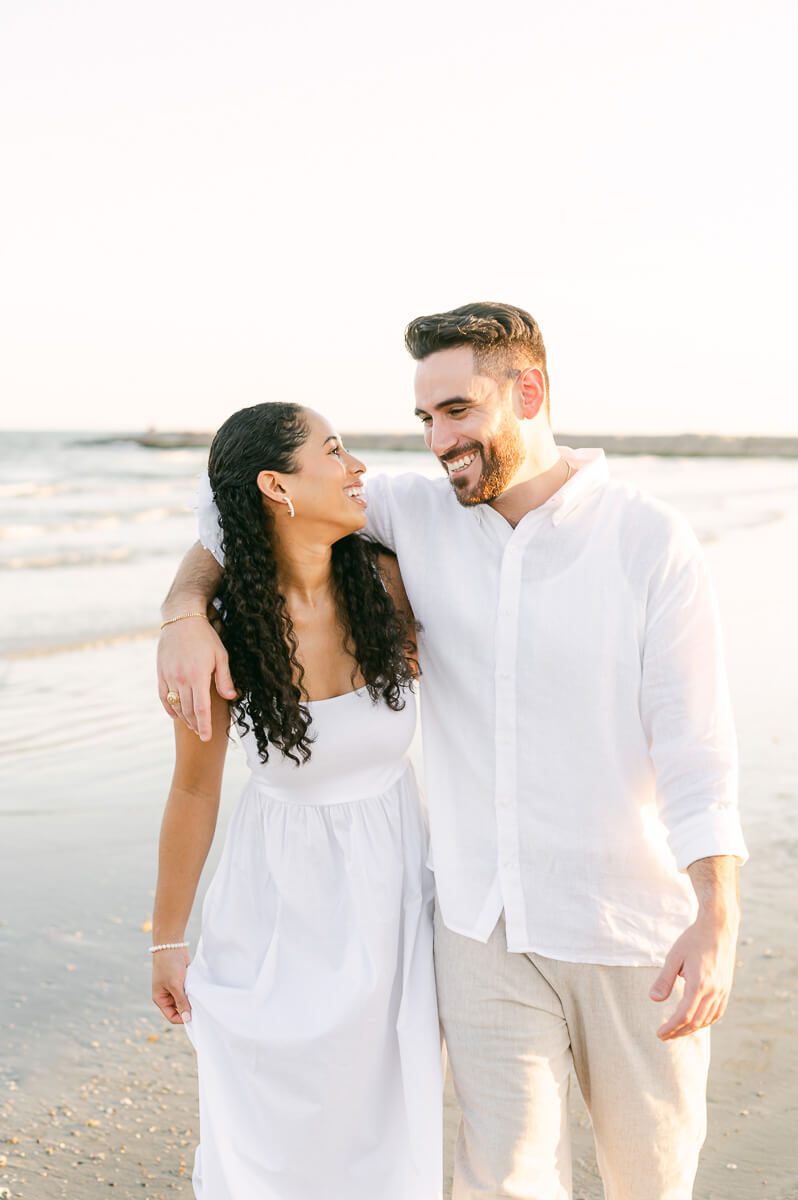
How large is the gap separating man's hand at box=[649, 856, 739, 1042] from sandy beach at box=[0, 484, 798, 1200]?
1.18 m

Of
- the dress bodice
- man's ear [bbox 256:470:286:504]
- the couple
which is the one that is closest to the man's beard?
the couple

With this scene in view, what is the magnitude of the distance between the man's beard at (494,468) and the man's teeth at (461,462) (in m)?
0.01

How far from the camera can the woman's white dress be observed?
2.53 m

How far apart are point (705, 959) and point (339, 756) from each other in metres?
0.91

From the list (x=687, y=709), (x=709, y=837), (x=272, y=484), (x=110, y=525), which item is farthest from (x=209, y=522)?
(x=110, y=525)

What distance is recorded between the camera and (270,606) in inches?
106

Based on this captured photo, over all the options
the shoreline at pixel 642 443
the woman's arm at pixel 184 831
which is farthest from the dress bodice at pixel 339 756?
the shoreline at pixel 642 443

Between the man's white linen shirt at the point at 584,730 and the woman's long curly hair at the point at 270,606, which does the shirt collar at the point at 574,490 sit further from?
the woman's long curly hair at the point at 270,606

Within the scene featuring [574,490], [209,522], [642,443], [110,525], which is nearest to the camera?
[574,490]

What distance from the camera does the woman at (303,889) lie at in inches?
100.0

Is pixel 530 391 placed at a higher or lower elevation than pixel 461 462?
higher

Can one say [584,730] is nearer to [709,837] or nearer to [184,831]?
[709,837]

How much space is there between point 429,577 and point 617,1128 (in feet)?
4.10

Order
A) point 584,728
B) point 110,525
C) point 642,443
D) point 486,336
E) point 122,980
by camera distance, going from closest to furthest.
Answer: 1. point 584,728
2. point 486,336
3. point 122,980
4. point 110,525
5. point 642,443
